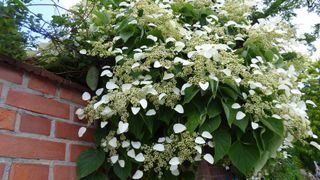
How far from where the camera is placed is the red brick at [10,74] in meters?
0.85

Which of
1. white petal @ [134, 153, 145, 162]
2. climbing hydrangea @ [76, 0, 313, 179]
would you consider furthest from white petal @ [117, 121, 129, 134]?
white petal @ [134, 153, 145, 162]

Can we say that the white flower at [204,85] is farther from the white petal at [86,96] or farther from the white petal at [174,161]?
the white petal at [86,96]

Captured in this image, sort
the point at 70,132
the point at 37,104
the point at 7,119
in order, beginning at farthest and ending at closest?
the point at 70,132 → the point at 37,104 → the point at 7,119

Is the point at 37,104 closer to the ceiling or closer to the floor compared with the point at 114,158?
closer to the ceiling

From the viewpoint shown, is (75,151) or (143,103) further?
(75,151)

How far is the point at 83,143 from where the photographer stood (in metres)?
1.09

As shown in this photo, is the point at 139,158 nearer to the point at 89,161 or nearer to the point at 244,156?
the point at 89,161

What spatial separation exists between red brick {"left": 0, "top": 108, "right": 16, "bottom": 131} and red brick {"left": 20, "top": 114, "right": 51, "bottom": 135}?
30 millimetres

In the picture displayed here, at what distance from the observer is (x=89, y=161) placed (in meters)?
1.02

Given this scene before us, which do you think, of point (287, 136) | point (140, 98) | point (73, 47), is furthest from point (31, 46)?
point (287, 136)

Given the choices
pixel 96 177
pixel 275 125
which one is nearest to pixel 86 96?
pixel 96 177

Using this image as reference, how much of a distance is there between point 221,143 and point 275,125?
0.17 m

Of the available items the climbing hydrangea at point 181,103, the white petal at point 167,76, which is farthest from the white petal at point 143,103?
the white petal at point 167,76

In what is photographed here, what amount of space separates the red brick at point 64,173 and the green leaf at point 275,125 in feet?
2.06
